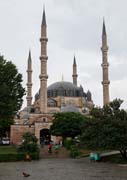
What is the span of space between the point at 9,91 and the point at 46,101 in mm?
22287

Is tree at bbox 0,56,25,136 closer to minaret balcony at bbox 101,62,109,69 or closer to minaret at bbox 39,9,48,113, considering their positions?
minaret at bbox 39,9,48,113

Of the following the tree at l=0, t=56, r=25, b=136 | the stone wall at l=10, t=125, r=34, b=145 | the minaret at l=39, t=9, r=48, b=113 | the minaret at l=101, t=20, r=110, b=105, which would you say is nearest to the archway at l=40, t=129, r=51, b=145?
the stone wall at l=10, t=125, r=34, b=145

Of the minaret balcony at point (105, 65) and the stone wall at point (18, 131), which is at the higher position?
the minaret balcony at point (105, 65)

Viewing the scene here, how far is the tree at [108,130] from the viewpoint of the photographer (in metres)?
26.0

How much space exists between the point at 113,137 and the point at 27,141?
8.77m

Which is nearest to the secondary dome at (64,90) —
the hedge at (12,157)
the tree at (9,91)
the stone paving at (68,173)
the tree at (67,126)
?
the tree at (67,126)

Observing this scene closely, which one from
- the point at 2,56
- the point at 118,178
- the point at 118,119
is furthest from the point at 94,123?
the point at 2,56

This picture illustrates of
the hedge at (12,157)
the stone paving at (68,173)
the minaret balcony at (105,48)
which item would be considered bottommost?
the stone paving at (68,173)

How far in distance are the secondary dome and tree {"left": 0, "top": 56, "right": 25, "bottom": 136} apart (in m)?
38.9

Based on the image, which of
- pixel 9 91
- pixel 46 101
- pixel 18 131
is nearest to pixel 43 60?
pixel 46 101

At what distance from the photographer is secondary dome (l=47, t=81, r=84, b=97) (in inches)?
2992

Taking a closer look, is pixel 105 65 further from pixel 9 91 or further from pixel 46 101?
pixel 9 91

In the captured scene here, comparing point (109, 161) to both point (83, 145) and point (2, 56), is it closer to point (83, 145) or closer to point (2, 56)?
point (83, 145)

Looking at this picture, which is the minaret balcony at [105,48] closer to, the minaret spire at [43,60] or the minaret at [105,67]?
the minaret at [105,67]
